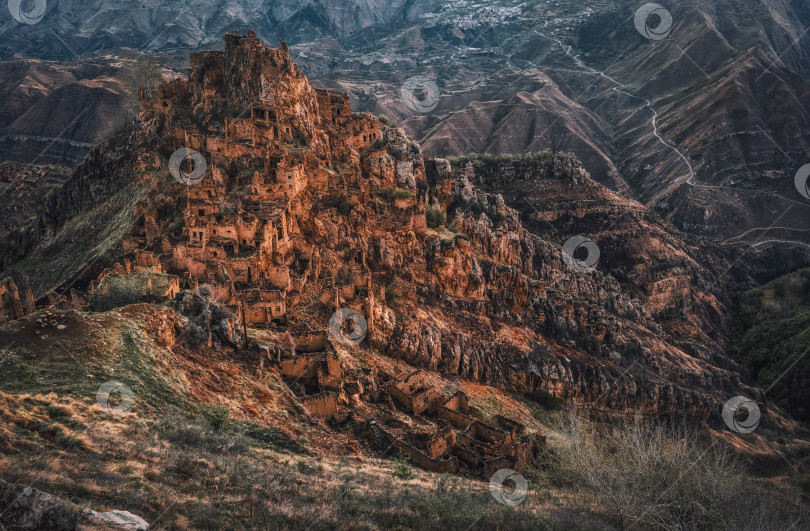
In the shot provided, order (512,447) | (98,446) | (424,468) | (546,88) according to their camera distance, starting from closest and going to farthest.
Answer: (98,446) < (424,468) < (512,447) < (546,88)

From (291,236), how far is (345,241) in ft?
14.9

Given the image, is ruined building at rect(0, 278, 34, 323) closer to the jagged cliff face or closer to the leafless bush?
the jagged cliff face

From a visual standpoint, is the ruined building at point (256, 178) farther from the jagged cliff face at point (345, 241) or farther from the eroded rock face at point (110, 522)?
the eroded rock face at point (110, 522)

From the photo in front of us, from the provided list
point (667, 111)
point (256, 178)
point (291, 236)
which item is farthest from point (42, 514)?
point (667, 111)

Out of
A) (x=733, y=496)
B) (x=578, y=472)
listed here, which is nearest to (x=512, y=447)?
(x=578, y=472)

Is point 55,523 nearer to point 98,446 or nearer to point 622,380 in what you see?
point 98,446

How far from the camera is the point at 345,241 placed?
122 feet

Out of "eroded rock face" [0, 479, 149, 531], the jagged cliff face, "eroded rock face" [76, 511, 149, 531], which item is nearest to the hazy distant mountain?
the jagged cliff face

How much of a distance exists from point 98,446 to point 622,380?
4157cm

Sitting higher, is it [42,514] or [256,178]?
[256,178]

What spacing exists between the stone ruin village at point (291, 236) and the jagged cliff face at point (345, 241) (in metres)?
0.14

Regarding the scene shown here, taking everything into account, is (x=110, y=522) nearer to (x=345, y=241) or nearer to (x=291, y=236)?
(x=291, y=236)

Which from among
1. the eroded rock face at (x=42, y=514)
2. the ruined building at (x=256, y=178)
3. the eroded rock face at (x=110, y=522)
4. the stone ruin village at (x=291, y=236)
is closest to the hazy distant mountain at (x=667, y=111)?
the ruined building at (x=256, y=178)

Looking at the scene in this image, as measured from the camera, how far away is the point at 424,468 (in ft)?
65.9
